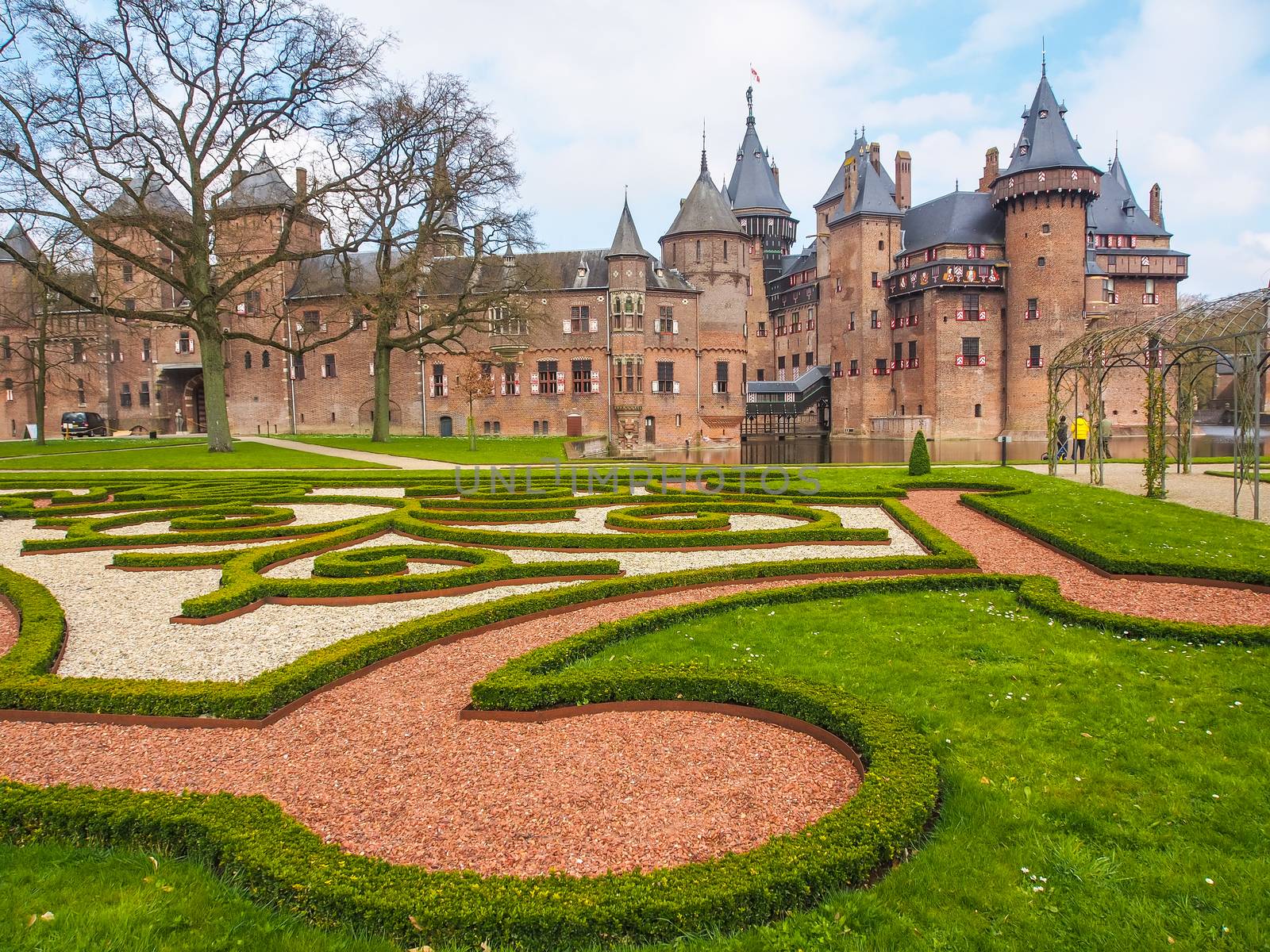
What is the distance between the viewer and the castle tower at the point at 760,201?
7788 cm

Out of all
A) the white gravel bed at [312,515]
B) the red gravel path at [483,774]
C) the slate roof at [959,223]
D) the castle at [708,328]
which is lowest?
the red gravel path at [483,774]

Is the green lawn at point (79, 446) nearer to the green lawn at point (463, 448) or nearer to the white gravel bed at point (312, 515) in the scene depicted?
the green lawn at point (463, 448)

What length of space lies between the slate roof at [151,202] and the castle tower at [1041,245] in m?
48.0

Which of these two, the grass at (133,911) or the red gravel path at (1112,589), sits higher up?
the red gravel path at (1112,589)

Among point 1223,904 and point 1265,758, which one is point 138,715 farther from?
point 1265,758

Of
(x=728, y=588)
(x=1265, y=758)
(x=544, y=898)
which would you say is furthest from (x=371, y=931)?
(x=728, y=588)

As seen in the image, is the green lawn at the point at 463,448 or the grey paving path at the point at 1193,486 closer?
the grey paving path at the point at 1193,486

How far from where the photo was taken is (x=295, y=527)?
513 inches

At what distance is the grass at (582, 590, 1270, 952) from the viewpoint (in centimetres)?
339

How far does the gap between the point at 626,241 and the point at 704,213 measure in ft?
21.2

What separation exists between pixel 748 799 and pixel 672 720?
3.96ft

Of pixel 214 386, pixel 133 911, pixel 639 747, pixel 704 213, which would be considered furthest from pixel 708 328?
pixel 133 911

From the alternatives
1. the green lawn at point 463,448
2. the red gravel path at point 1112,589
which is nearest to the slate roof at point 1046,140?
the green lawn at point 463,448

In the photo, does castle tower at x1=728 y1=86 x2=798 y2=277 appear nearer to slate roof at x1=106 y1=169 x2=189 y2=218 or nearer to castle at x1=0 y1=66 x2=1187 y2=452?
castle at x1=0 y1=66 x2=1187 y2=452
